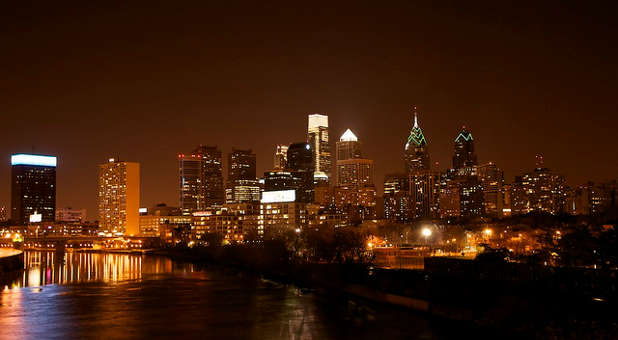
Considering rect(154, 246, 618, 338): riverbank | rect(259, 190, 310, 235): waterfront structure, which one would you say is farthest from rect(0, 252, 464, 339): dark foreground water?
rect(259, 190, 310, 235): waterfront structure

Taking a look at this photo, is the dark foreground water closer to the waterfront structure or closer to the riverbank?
the riverbank

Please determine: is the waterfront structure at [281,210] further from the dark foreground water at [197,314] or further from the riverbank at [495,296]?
the riverbank at [495,296]

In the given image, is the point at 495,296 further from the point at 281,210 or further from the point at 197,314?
the point at 281,210

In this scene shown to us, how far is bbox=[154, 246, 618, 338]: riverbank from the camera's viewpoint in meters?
25.4

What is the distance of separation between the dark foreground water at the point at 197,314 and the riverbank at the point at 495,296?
1434mm

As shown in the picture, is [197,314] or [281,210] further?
[281,210]

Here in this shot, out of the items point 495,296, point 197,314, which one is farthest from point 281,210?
point 495,296

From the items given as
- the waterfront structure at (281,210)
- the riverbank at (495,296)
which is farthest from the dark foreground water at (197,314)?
the waterfront structure at (281,210)

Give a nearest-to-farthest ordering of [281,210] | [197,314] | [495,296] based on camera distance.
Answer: [495,296]
[197,314]
[281,210]

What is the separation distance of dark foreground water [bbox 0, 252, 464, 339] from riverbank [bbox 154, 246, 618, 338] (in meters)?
1.43

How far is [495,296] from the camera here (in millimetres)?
30672

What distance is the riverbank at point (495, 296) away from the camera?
25.4 metres

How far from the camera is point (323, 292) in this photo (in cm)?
4822

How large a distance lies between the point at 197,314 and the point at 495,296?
17244 millimetres
